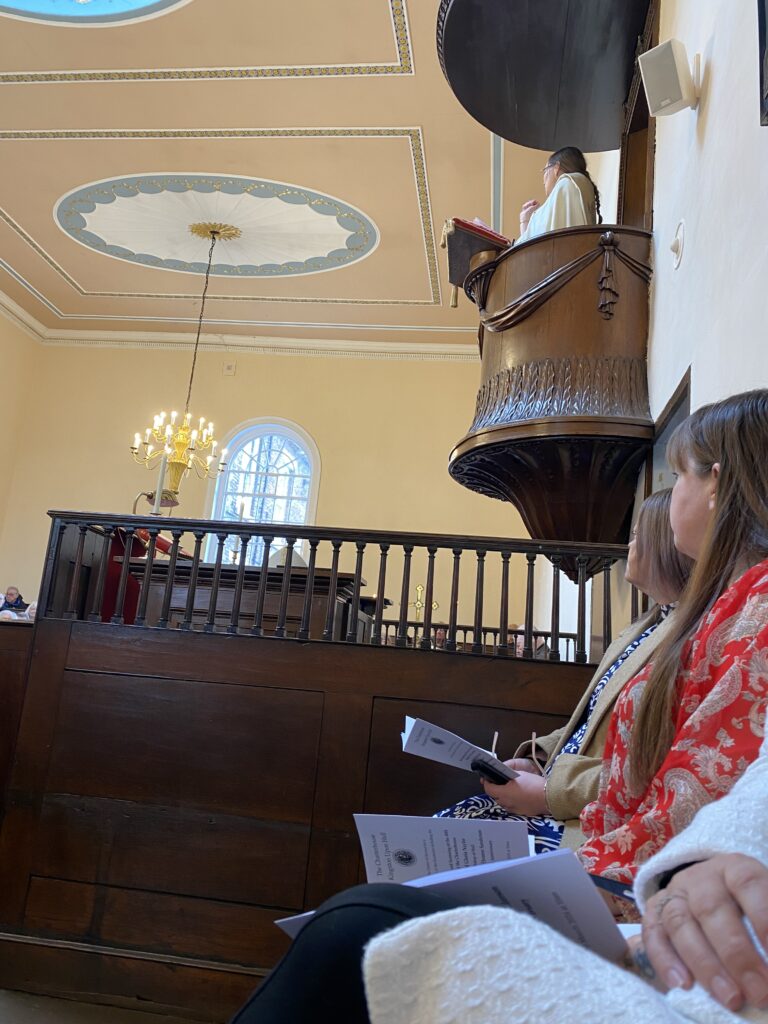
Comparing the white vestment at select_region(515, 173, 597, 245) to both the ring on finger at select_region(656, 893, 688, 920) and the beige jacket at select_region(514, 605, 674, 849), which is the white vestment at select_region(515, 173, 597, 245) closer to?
the beige jacket at select_region(514, 605, 674, 849)

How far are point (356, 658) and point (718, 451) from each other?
6.74 feet

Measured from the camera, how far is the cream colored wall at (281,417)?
9875 mm

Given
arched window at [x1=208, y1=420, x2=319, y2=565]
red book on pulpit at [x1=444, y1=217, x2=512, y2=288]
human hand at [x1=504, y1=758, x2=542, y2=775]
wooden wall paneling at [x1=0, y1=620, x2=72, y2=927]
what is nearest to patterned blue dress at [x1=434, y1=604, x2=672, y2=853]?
human hand at [x1=504, y1=758, x2=542, y2=775]

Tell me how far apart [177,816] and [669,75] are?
335cm

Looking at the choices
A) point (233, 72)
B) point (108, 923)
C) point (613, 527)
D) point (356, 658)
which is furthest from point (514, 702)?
point (233, 72)

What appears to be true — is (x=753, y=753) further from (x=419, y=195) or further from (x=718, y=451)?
(x=419, y=195)

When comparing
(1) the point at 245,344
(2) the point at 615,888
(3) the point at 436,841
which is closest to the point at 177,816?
(3) the point at 436,841

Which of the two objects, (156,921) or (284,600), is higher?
(284,600)

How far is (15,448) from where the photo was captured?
10.5 metres

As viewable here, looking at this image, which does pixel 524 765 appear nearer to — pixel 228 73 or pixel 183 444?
pixel 228 73

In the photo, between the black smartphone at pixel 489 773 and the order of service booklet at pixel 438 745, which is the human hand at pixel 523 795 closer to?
the black smartphone at pixel 489 773

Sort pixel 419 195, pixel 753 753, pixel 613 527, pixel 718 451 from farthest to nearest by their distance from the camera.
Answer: pixel 419 195 → pixel 613 527 → pixel 718 451 → pixel 753 753

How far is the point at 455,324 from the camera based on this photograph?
389 inches

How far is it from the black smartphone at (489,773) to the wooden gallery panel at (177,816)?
1.22 m
